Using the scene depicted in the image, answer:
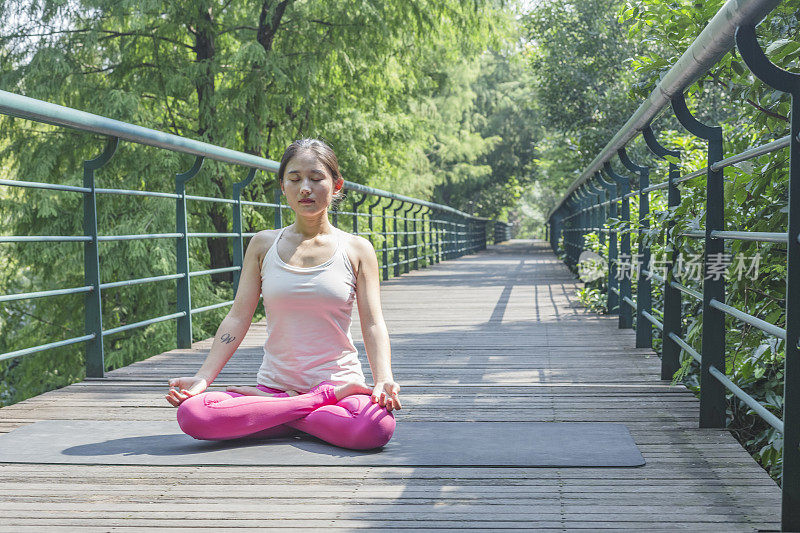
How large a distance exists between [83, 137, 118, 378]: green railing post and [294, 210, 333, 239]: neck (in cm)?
122

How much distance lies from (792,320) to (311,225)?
148 cm

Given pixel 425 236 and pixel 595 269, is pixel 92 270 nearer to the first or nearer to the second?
pixel 595 269

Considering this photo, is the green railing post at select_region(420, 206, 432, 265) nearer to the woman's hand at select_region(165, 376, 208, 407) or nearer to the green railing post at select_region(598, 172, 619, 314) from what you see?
the green railing post at select_region(598, 172, 619, 314)

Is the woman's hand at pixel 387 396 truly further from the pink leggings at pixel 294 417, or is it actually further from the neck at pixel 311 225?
the neck at pixel 311 225

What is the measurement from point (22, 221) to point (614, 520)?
31.1ft

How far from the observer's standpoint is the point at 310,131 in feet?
38.4

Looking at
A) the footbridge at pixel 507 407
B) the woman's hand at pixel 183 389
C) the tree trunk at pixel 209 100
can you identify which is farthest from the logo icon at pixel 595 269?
the tree trunk at pixel 209 100

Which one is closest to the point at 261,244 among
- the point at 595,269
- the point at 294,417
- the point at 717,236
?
the point at 294,417

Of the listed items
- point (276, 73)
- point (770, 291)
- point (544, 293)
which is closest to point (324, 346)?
point (770, 291)

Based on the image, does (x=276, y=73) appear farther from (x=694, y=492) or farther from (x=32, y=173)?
(x=694, y=492)

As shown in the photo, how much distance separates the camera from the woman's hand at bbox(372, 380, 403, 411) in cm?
253

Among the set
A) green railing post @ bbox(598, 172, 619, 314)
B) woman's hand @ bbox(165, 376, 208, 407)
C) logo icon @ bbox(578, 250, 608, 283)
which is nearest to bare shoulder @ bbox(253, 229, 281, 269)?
woman's hand @ bbox(165, 376, 208, 407)

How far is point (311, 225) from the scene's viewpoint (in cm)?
284

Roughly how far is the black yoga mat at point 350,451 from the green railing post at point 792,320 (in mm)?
501
